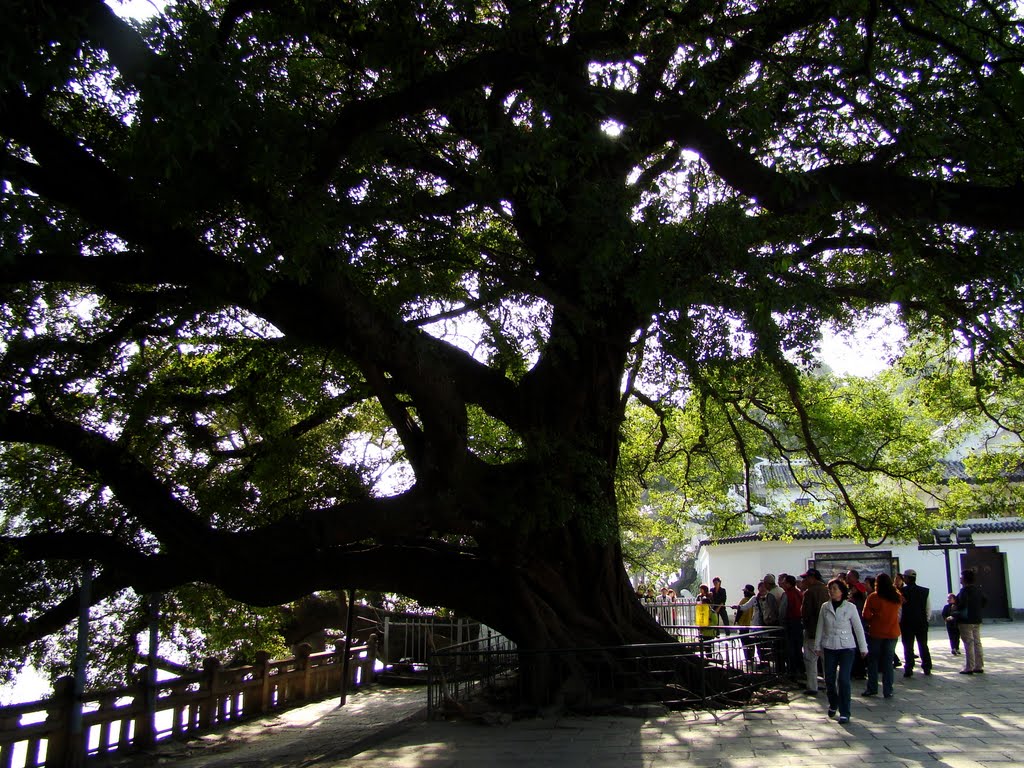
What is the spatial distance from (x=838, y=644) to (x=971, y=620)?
16.5 ft

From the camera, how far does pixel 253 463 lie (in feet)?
35.6

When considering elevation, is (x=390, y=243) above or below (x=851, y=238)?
below

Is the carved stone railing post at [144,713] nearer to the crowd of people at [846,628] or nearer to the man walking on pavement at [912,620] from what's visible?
the crowd of people at [846,628]

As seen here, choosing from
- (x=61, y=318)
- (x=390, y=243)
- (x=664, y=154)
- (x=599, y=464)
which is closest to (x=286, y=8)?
(x=390, y=243)

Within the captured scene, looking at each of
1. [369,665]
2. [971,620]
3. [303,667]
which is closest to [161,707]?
[303,667]

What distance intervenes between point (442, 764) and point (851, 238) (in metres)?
7.75

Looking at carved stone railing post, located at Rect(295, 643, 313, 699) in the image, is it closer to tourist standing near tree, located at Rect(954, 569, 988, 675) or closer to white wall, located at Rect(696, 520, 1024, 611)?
tourist standing near tree, located at Rect(954, 569, 988, 675)

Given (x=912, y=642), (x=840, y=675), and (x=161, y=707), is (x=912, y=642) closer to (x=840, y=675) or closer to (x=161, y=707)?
(x=840, y=675)

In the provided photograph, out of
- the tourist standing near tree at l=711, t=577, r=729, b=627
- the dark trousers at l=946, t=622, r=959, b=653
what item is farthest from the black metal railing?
the dark trousers at l=946, t=622, r=959, b=653

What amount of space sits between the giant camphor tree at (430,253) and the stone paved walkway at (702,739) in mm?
1892

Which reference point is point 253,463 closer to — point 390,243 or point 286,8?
point 390,243

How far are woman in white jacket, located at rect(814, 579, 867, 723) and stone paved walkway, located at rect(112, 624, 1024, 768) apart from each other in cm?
26

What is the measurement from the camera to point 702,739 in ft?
27.3

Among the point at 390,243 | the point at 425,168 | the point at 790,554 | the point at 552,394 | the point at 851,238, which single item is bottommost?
the point at 790,554
